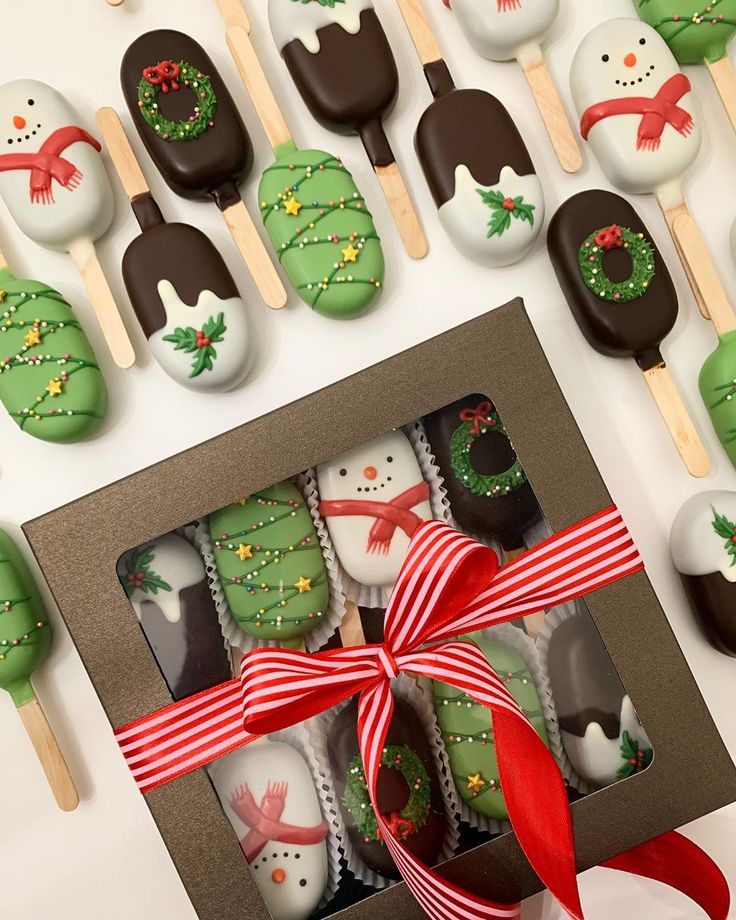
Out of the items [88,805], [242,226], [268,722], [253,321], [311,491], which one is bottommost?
[88,805]

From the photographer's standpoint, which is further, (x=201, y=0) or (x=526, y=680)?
(x=201, y=0)

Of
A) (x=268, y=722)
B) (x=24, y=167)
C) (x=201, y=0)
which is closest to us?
(x=268, y=722)

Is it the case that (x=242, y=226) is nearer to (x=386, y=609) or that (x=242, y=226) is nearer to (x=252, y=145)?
(x=252, y=145)

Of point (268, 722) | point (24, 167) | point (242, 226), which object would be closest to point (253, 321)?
point (242, 226)

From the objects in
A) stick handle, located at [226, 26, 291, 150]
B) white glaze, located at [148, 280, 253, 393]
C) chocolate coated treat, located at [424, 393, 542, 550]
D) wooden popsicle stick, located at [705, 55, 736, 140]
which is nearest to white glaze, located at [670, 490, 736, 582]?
chocolate coated treat, located at [424, 393, 542, 550]

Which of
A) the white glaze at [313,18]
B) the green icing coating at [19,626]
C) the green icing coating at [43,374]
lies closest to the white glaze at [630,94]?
the white glaze at [313,18]

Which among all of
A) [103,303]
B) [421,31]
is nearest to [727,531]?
[421,31]

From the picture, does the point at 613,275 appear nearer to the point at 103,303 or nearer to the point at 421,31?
the point at 421,31

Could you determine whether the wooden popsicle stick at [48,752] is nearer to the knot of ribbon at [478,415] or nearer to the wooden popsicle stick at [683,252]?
the knot of ribbon at [478,415]
